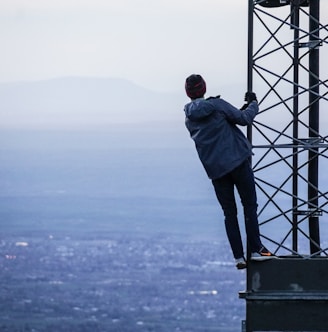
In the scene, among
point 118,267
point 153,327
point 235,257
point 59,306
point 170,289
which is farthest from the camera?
point 118,267

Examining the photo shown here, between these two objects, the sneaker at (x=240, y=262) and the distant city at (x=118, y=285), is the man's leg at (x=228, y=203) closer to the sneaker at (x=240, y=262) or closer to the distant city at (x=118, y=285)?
the sneaker at (x=240, y=262)

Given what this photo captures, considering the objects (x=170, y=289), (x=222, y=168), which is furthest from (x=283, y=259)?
(x=170, y=289)

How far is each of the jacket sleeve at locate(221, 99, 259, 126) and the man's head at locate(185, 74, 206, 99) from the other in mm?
274

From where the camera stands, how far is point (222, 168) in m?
13.0

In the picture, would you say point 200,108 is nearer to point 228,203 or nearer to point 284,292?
point 228,203

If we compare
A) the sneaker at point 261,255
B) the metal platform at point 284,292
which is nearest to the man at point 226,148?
the sneaker at point 261,255

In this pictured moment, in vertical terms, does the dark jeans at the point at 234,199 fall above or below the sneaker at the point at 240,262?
above

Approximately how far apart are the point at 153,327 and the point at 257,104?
119 m

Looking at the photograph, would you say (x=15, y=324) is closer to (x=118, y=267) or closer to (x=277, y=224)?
(x=277, y=224)

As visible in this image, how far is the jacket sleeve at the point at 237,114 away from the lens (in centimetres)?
1282

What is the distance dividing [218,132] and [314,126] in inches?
91.7

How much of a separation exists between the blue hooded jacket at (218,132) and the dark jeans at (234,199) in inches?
7.6

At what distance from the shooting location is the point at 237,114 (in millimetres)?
12828

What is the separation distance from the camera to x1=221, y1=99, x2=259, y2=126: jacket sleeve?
12.8 metres
